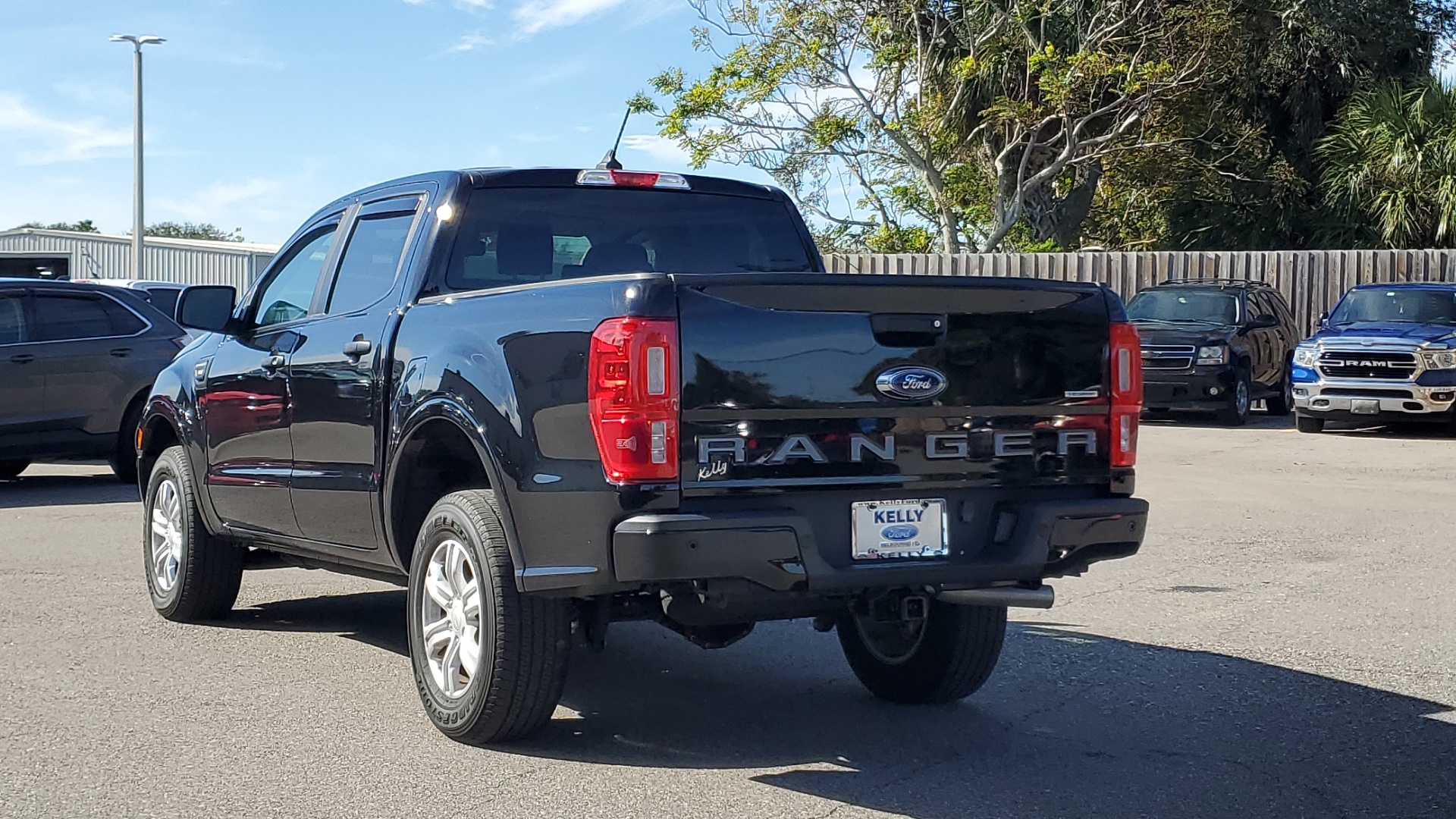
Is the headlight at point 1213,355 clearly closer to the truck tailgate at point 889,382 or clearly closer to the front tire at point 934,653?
the front tire at point 934,653

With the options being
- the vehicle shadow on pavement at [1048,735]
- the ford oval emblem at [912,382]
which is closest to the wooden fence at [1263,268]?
the vehicle shadow on pavement at [1048,735]

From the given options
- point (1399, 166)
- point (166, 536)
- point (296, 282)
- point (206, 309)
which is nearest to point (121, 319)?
point (166, 536)

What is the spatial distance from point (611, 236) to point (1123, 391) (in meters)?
2.13

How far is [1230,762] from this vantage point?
215 inches

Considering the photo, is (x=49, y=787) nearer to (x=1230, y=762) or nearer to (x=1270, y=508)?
(x=1230, y=762)

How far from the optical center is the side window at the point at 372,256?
652 cm

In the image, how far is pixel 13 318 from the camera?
1391 cm

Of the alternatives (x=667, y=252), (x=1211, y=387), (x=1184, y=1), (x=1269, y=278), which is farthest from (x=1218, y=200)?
(x=667, y=252)

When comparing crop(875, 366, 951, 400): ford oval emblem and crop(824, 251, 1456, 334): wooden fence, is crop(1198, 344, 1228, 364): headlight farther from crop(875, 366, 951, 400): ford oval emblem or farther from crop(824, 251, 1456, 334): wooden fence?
crop(875, 366, 951, 400): ford oval emblem

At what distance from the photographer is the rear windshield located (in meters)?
6.43

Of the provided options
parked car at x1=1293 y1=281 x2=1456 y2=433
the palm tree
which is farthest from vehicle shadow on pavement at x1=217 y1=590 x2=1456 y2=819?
the palm tree

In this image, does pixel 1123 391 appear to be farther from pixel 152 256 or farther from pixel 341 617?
pixel 152 256

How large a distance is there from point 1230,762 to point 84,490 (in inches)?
425

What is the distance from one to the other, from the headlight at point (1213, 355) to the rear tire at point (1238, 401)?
21 cm
